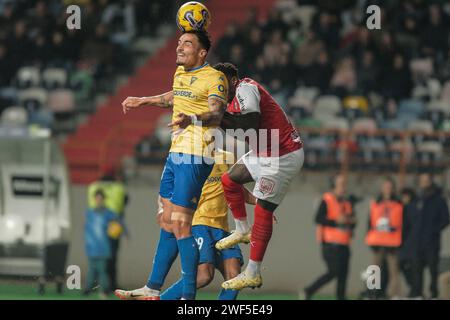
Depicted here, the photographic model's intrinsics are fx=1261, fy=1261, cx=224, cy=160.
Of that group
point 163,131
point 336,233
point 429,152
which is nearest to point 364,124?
point 429,152

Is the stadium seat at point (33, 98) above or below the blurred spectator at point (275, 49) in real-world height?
below

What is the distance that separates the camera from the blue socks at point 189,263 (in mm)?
9930

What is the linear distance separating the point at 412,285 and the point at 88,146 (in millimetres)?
6070

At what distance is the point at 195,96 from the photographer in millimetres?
9852

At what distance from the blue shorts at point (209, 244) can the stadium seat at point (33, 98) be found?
10.6 m

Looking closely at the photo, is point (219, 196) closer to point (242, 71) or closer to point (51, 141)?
point (51, 141)

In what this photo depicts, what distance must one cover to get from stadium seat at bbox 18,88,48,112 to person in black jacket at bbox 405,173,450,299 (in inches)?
273

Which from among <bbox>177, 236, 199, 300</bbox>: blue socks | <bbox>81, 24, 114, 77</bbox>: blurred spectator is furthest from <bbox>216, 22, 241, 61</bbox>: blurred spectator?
<bbox>177, 236, 199, 300</bbox>: blue socks

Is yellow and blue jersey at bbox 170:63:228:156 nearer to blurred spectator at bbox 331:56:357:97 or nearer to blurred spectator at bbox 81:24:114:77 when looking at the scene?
blurred spectator at bbox 331:56:357:97

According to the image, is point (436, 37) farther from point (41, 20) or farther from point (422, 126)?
point (41, 20)

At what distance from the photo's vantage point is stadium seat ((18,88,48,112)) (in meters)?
21.3

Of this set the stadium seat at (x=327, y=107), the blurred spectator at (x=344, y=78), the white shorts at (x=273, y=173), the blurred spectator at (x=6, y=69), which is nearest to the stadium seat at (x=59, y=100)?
the blurred spectator at (x=6, y=69)

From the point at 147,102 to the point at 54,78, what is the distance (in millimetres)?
11797

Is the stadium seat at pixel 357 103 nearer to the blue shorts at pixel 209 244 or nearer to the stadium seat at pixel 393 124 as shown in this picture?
the stadium seat at pixel 393 124
